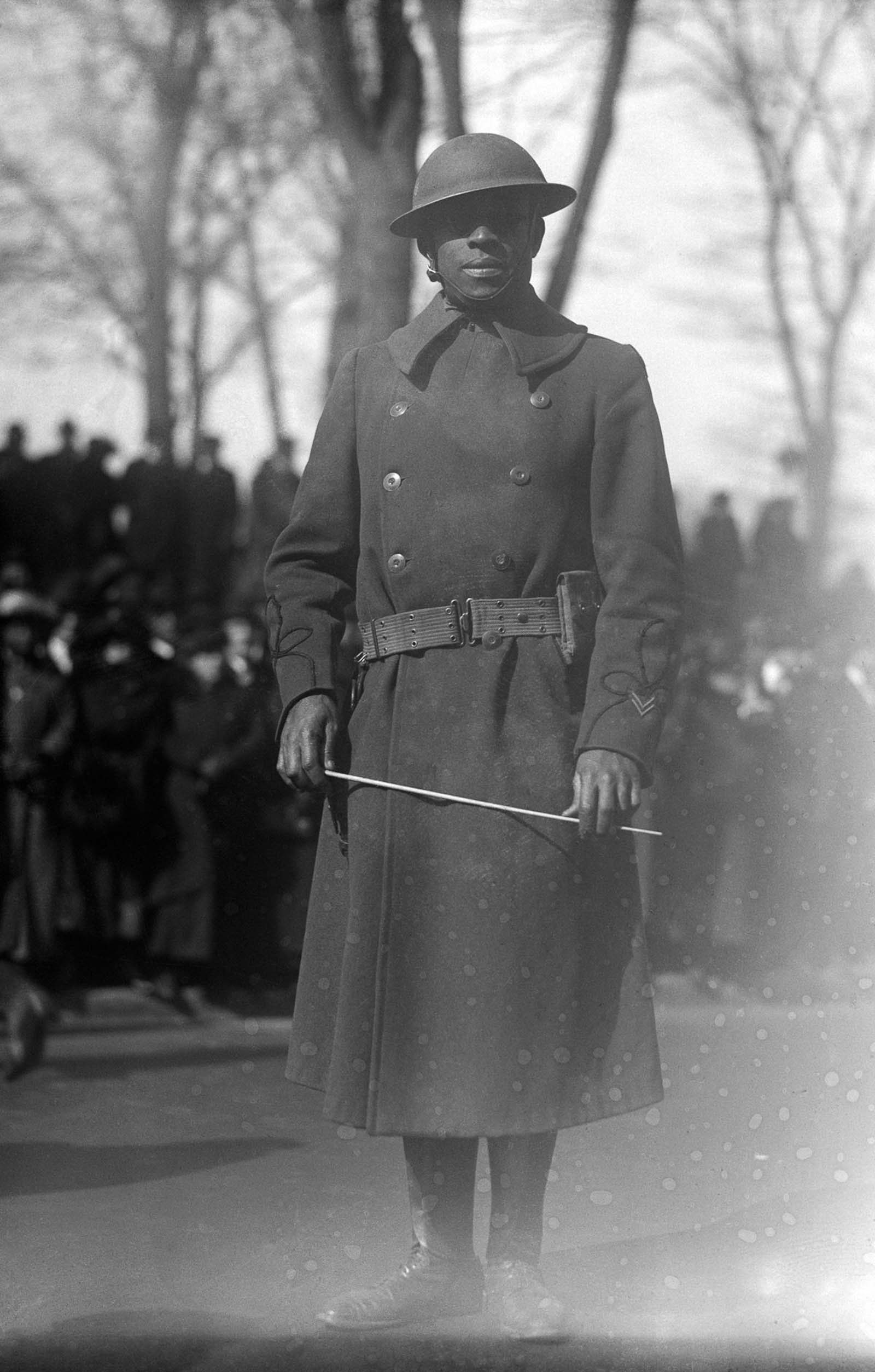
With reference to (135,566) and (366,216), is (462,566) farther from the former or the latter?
(135,566)

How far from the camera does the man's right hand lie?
409 centimetres

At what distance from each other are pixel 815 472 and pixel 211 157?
5.85 meters

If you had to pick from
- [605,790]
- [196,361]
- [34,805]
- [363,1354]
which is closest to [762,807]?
[34,805]

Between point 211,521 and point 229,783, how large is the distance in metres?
3.29

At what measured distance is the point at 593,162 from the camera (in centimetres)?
1007

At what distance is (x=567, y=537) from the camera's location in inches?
161

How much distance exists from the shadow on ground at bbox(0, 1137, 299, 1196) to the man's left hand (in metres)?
2.22

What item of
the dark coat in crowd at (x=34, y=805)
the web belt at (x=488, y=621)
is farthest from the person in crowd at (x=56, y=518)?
the web belt at (x=488, y=621)

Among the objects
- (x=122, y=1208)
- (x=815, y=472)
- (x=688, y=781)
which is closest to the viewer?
(x=122, y=1208)

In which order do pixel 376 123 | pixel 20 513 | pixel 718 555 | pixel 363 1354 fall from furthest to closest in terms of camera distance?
pixel 718 555, pixel 20 513, pixel 376 123, pixel 363 1354

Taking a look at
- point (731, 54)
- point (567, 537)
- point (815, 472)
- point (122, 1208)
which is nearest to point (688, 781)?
point (731, 54)

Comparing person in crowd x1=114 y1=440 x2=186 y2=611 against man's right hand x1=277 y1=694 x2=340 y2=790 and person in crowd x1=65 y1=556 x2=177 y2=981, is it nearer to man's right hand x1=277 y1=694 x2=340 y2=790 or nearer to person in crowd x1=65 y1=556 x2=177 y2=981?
person in crowd x1=65 y1=556 x2=177 y2=981

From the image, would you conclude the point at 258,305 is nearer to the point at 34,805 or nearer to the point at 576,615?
the point at 34,805

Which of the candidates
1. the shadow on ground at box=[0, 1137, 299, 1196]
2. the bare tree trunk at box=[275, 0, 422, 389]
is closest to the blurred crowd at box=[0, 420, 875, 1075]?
the bare tree trunk at box=[275, 0, 422, 389]
